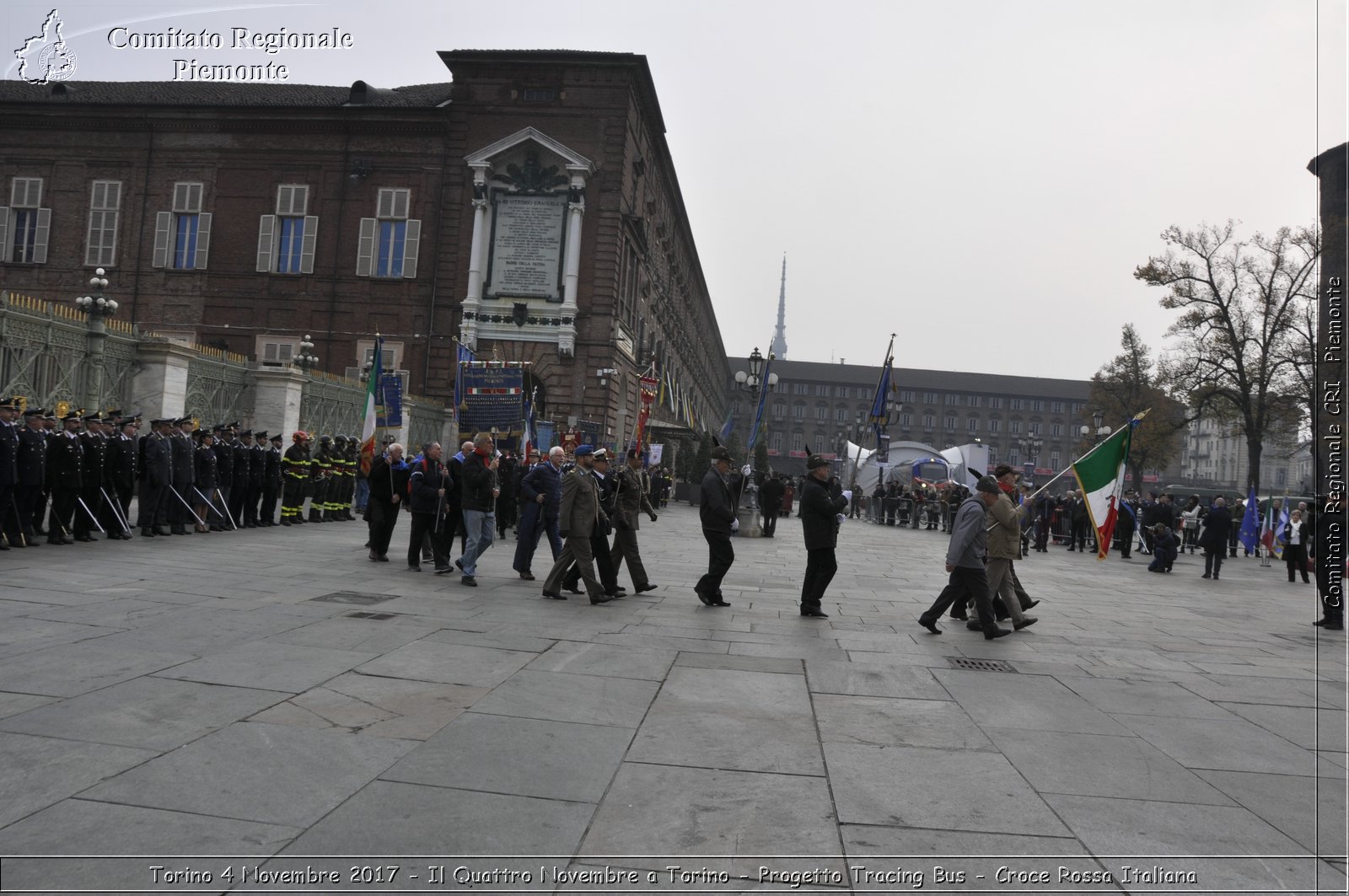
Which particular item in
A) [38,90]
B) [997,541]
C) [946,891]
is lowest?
[946,891]

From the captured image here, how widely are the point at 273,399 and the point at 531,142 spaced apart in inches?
627

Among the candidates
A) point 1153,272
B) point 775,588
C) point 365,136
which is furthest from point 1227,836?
point 1153,272

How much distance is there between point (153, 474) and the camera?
14141 mm

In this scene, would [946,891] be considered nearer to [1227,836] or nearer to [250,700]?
[1227,836]

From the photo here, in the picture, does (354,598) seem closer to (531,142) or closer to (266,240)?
(531,142)

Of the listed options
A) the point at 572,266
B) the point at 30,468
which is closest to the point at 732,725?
the point at 30,468

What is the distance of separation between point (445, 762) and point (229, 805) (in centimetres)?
99

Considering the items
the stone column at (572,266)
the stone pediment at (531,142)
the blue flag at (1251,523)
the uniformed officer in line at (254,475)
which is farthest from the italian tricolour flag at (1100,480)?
the stone pediment at (531,142)

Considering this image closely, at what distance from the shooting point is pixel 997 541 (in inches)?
404

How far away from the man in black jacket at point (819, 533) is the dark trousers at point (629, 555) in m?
2.00

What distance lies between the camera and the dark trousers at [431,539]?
1245 centimetres

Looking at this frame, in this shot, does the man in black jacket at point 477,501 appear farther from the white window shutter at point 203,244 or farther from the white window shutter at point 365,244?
the white window shutter at point 203,244

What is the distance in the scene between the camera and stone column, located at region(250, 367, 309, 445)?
22.5 m

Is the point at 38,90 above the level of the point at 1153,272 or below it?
above
